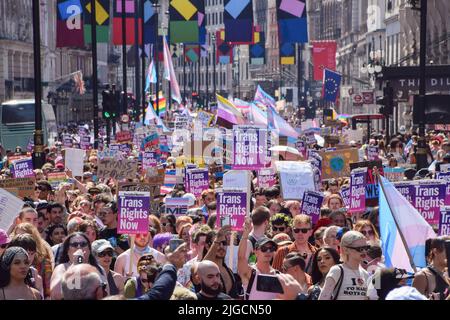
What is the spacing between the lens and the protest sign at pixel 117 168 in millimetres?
22594

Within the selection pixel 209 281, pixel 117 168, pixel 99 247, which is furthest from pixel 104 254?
pixel 117 168

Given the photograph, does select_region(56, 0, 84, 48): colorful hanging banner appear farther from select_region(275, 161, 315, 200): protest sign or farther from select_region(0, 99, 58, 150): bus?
select_region(275, 161, 315, 200): protest sign

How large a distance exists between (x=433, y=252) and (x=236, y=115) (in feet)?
72.5

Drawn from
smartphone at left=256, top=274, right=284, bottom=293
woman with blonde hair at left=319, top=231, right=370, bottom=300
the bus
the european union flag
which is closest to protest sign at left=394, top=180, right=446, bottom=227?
woman with blonde hair at left=319, top=231, right=370, bottom=300

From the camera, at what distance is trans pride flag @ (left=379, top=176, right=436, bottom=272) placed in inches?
394

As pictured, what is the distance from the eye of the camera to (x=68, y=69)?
11094cm

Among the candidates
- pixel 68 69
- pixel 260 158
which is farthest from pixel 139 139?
pixel 68 69

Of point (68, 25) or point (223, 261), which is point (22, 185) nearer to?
point (223, 261)

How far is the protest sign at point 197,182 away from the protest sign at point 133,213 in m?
6.14

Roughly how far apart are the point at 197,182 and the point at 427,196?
230 inches

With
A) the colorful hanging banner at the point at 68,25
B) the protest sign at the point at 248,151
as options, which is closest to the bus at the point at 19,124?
the colorful hanging banner at the point at 68,25

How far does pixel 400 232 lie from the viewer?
1005cm

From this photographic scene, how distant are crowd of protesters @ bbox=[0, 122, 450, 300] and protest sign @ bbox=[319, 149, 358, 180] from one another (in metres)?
5.70
